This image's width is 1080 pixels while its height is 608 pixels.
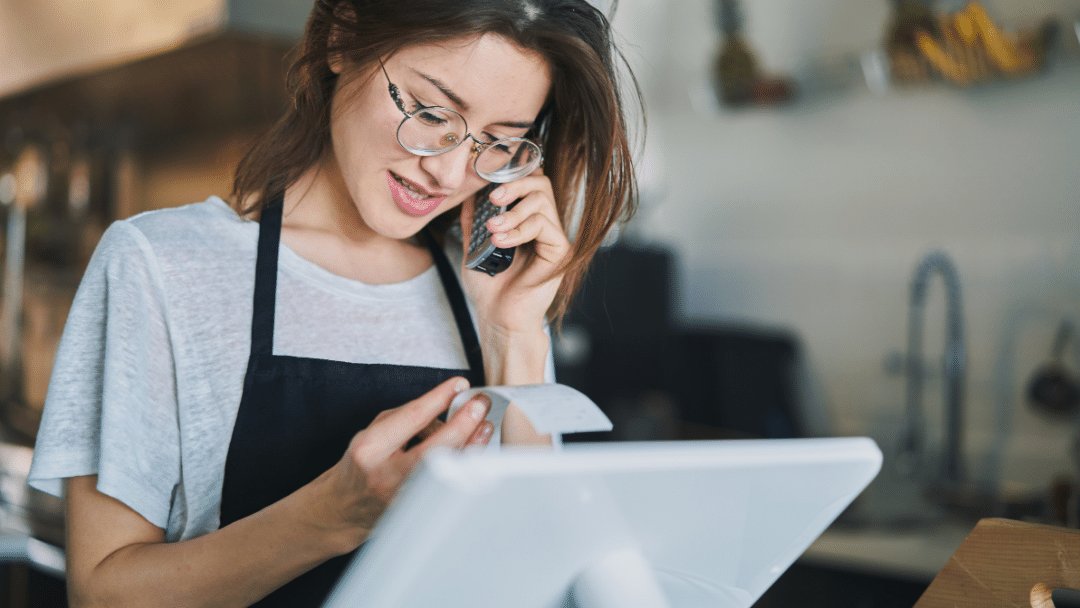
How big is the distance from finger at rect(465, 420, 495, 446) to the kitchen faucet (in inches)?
76.7

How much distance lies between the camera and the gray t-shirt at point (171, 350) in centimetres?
93

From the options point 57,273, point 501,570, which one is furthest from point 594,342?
point 501,570

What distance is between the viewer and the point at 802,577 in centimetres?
204

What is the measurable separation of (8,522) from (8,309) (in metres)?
0.81

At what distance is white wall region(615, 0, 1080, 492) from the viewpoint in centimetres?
249

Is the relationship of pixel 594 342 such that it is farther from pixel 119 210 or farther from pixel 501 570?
pixel 501 570

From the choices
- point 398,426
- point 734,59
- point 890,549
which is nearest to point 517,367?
point 398,426

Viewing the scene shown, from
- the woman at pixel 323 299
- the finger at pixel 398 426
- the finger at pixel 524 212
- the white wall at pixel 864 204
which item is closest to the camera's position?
the finger at pixel 398 426

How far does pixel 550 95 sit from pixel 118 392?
596 millimetres

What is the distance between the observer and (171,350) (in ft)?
3.25

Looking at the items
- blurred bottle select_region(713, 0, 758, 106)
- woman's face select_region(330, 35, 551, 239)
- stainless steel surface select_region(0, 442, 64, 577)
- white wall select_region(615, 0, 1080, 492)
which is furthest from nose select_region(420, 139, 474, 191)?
blurred bottle select_region(713, 0, 758, 106)

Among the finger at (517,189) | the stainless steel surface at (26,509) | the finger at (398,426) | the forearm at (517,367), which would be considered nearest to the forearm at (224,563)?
the finger at (398,426)

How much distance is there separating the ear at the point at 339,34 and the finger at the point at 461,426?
1.70ft

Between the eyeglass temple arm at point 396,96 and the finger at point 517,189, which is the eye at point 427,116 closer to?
the eyeglass temple arm at point 396,96
